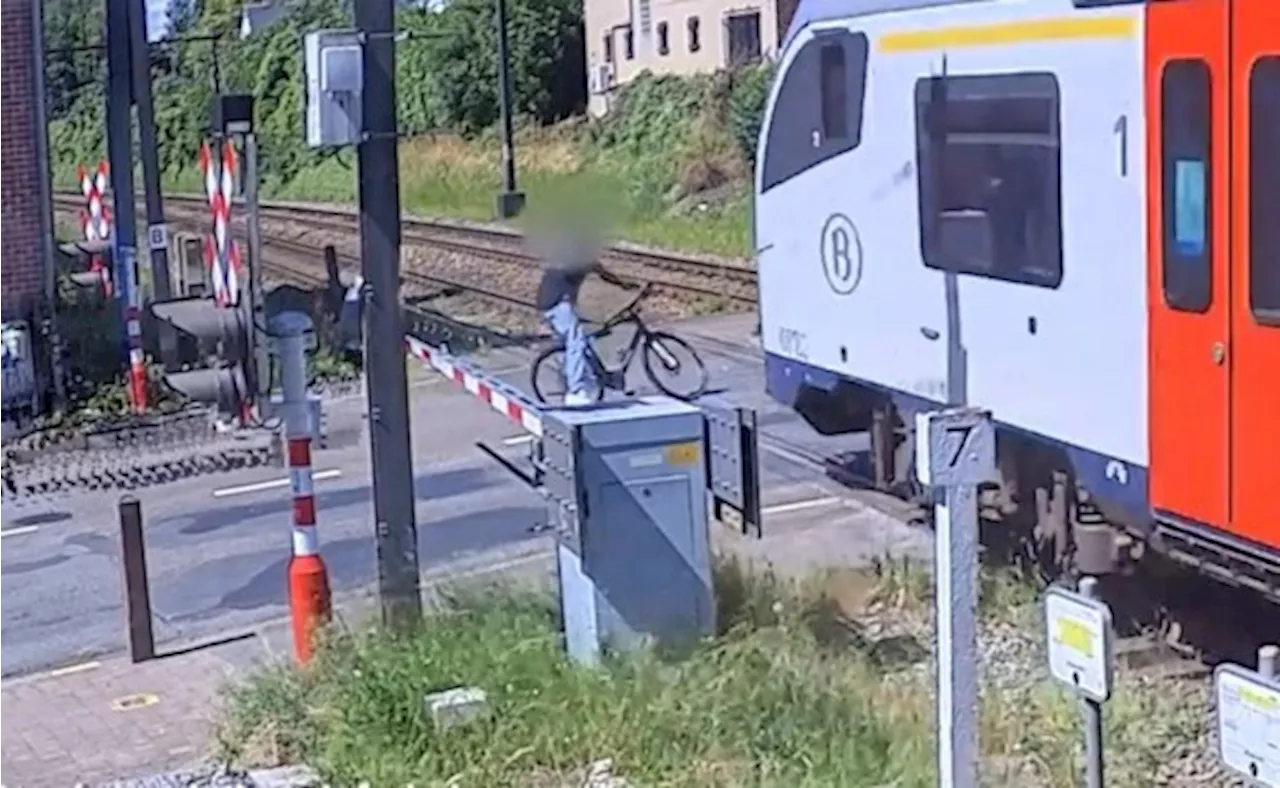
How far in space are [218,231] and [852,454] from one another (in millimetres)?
5249

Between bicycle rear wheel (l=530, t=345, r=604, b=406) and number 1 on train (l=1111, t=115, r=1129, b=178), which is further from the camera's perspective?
bicycle rear wheel (l=530, t=345, r=604, b=406)

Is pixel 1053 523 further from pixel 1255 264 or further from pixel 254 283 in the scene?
pixel 254 283

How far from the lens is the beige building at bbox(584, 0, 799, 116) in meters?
54.5

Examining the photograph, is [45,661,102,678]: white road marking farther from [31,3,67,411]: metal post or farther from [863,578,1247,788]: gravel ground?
[31,3,67,411]: metal post

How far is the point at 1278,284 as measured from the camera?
8828 mm

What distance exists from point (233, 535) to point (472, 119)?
4237 centimetres

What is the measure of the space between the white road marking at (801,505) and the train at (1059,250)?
365mm

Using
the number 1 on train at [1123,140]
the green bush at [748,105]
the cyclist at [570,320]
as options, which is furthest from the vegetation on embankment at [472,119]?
the number 1 on train at [1123,140]

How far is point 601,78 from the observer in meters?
56.7

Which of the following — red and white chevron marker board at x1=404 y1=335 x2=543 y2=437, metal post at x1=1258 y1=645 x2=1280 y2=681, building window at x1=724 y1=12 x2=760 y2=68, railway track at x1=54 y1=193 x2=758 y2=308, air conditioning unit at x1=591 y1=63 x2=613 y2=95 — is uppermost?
building window at x1=724 y1=12 x2=760 y2=68

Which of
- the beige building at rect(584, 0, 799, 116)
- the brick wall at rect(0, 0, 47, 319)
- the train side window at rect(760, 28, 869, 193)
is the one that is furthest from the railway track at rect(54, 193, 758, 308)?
the beige building at rect(584, 0, 799, 116)

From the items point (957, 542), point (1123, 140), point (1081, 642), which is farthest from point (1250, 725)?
point (1123, 140)

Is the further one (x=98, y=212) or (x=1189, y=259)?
(x=98, y=212)

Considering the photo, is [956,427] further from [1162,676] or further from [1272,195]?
[1162,676]
